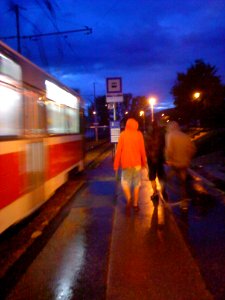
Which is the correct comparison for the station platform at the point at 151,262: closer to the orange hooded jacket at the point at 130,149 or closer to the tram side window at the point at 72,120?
the orange hooded jacket at the point at 130,149

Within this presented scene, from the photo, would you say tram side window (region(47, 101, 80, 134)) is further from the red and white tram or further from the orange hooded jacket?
the orange hooded jacket

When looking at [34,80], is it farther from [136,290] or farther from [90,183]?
[90,183]

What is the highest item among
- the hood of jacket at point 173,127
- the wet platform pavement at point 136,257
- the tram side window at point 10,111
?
the tram side window at point 10,111

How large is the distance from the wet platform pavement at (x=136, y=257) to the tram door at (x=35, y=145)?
2.31 ft

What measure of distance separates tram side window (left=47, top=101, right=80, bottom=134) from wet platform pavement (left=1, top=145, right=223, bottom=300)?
6.35ft

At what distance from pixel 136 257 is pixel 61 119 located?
6364 millimetres

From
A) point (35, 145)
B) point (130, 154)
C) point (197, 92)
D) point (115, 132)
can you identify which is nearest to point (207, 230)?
point (130, 154)

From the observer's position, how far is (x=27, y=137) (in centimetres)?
801

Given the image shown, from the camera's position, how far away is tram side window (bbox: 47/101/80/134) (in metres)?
10.4

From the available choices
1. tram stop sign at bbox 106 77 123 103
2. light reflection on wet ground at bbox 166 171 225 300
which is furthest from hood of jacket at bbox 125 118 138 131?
tram stop sign at bbox 106 77 123 103

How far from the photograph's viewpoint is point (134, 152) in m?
9.45

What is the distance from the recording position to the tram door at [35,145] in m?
8.12

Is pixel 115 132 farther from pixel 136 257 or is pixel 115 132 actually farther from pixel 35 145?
pixel 136 257

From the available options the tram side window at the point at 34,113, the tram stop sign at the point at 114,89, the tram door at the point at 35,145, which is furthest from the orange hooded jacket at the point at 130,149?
the tram stop sign at the point at 114,89
